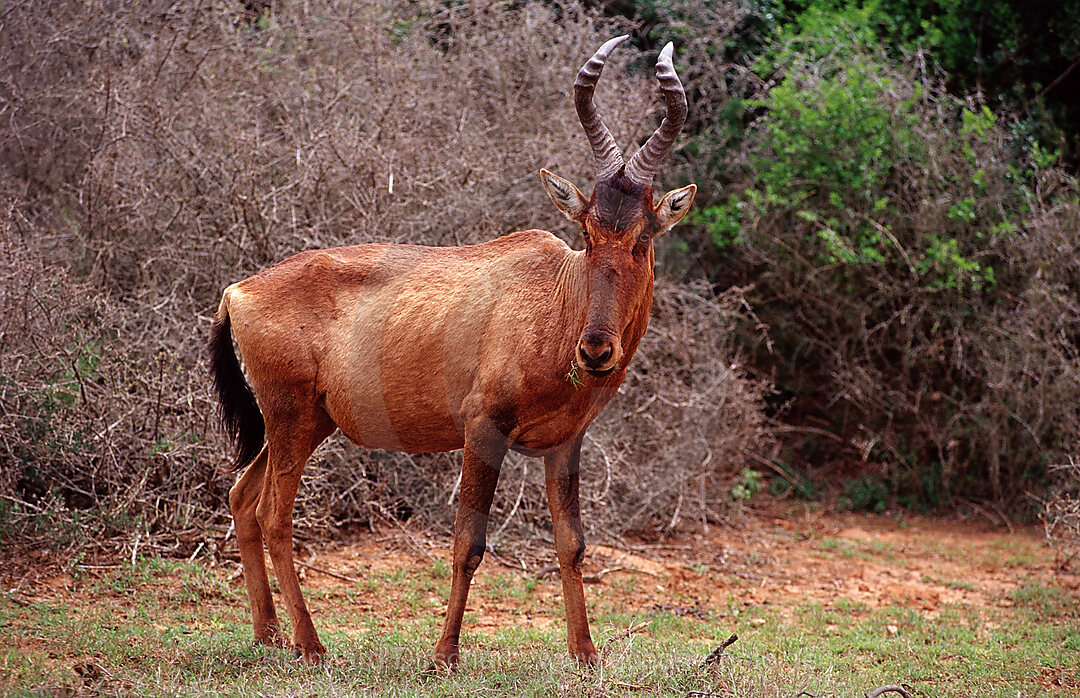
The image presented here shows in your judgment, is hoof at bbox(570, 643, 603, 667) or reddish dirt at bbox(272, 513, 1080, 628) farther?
reddish dirt at bbox(272, 513, 1080, 628)

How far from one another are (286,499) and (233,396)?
2.47 ft

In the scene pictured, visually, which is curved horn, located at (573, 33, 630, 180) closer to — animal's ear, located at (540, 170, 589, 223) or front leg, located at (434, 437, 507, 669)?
animal's ear, located at (540, 170, 589, 223)

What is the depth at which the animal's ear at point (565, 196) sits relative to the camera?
478 cm

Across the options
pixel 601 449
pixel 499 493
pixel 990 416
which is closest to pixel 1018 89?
pixel 990 416

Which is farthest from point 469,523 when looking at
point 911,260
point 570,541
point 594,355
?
point 911,260

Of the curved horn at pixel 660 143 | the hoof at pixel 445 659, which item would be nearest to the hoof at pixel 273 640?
the hoof at pixel 445 659

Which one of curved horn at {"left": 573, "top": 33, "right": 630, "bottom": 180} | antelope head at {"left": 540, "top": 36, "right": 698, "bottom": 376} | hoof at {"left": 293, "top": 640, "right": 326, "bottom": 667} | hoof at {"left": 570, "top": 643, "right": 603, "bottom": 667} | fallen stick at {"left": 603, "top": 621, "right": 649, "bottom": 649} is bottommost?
fallen stick at {"left": 603, "top": 621, "right": 649, "bottom": 649}

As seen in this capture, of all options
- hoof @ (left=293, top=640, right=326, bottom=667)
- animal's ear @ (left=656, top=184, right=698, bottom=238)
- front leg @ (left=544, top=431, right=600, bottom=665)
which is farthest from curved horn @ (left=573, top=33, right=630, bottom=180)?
hoof @ (left=293, top=640, right=326, bottom=667)

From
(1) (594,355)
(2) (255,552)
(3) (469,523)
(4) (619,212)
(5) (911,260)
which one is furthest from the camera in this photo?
(5) (911,260)

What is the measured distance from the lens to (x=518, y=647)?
19.5 feet

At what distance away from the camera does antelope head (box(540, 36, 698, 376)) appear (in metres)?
4.59

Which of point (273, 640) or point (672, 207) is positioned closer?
point (672, 207)

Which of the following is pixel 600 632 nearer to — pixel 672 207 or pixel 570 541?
pixel 570 541

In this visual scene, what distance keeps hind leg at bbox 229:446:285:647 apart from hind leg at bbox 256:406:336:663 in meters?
0.12
